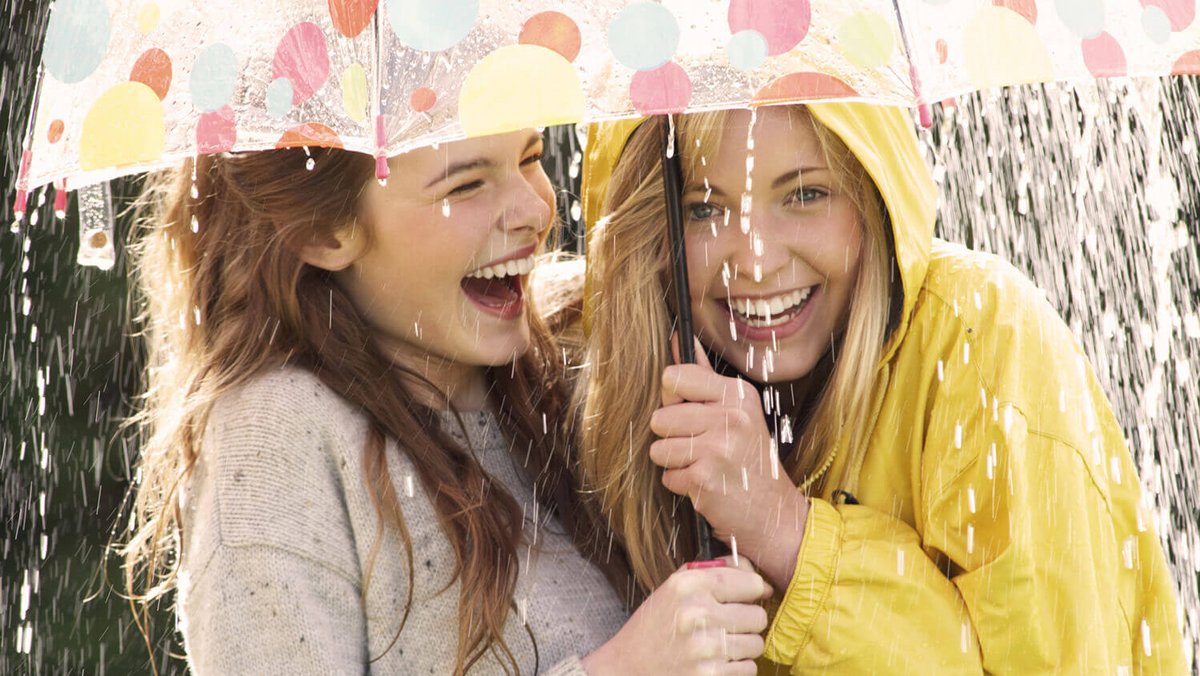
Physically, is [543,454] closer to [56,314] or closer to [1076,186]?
[56,314]

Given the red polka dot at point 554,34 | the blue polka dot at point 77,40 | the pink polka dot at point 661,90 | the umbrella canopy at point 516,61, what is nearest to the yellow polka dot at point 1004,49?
the umbrella canopy at point 516,61

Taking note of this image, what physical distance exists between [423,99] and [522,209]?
808mm

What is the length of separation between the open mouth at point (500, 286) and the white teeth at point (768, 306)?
1.49ft

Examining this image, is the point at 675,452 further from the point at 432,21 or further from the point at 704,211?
the point at 432,21

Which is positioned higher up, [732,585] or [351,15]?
[351,15]

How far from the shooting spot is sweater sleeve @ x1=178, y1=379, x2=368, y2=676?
2.72 meters

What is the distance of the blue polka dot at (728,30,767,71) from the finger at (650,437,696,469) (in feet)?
2.67

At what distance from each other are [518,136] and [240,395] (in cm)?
Answer: 76

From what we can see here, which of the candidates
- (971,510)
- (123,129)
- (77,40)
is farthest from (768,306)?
(77,40)

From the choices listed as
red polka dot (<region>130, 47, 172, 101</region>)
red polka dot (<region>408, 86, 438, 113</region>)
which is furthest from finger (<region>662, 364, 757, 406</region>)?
red polka dot (<region>130, 47, 172, 101</region>)

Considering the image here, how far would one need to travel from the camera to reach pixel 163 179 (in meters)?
3.29

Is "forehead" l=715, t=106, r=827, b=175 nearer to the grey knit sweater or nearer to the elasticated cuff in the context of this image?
the elasticated cuff

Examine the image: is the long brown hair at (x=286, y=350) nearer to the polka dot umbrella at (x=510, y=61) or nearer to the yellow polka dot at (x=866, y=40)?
the polka dot umbrella at (x=510, y=61)

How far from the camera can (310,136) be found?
92.3 inches
